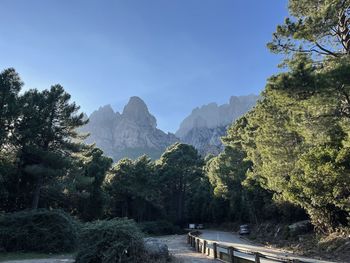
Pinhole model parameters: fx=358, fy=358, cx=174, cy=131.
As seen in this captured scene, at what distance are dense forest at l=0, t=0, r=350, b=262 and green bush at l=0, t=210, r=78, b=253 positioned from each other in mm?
5122

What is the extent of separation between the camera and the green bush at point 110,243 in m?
11.9

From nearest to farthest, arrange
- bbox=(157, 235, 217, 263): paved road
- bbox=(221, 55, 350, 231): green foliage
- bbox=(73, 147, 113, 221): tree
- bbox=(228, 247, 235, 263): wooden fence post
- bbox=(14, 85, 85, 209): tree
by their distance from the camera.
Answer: bbox=(228, 247, 235, 263): wooden fence post < bbox=(221, 55, 350, 231): green foliage < bbox=(157, 235, 217, 263): paved road < bbox=(14, 85, 85, 209): tree < bbox=(73, 147, 113, 221): tree

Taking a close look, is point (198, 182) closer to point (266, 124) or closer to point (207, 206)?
point (207, 206)

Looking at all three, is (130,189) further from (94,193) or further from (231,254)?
(231,254)

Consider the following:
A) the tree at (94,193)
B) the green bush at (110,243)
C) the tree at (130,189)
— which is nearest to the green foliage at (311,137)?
the green bush at (110,243)

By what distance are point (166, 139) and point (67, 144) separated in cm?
15777

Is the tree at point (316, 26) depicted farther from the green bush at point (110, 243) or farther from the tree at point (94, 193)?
the tree at point (94, 193)

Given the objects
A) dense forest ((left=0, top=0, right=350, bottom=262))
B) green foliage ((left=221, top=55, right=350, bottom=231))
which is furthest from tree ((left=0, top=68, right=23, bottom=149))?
green foliage ((left=221, top=55, right=350, bottom=231))

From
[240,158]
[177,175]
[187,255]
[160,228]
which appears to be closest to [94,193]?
[160,228]

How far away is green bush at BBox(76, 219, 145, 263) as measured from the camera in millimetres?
11867

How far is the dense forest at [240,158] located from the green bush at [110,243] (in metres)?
8.34

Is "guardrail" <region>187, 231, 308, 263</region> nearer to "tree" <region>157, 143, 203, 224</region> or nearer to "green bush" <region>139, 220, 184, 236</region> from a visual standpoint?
"green bush" <region>139, 220, 184, 236</region>

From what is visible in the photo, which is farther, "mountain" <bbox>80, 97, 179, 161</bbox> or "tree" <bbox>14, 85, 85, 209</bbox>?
"mountain" <bbox>80, 97, 179, 161</bbox>

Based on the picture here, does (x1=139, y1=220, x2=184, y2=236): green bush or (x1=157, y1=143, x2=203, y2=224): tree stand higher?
(x1=157, y1=143, x2=203, y2=224): tree
